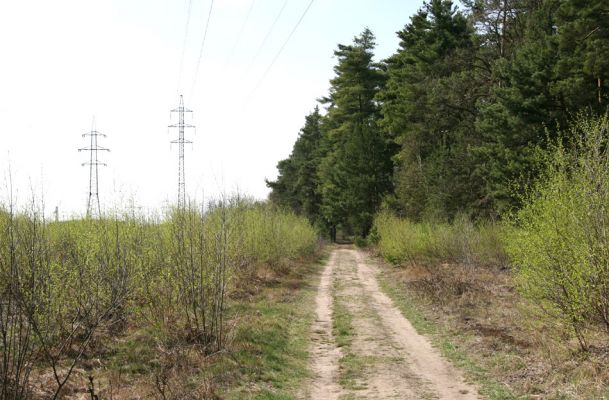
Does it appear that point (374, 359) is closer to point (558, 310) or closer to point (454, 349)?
point (454, 349)

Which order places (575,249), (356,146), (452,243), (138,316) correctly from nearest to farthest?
(575,249), (138,316), (452,243), (356,146)

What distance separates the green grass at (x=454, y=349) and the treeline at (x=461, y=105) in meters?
4.13

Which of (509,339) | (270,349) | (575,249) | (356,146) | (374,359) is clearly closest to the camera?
(575,249)

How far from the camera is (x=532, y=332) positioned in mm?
11727

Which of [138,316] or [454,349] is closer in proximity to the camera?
[454,349]

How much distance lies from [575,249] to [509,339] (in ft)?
10.7

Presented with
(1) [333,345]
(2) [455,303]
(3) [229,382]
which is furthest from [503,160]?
(3) [229,382]

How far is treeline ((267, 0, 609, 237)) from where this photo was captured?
21.3 metres

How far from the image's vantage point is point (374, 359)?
1055cm

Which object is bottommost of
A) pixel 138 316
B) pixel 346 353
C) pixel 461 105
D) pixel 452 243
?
pixel 346 353

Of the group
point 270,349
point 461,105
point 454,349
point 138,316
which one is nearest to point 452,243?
point 461,105

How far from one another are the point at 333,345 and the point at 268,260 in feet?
44.2

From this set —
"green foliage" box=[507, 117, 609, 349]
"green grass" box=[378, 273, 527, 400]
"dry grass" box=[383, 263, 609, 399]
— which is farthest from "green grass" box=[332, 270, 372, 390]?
"green foliage" box=[507, 117, 609, 349]

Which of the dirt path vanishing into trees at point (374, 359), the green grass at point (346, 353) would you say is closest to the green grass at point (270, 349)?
the dirt path vanishing into trees at point (374, 359)
